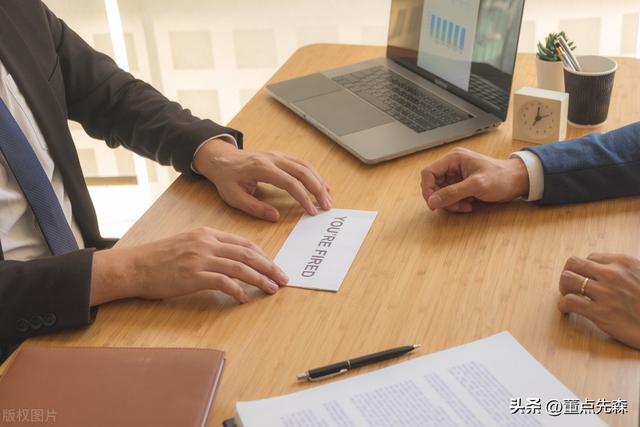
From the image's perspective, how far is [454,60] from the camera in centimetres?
Result: 154

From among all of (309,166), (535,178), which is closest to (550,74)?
(535,178)

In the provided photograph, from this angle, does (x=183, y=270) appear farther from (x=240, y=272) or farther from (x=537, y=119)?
(x=537, y=119)

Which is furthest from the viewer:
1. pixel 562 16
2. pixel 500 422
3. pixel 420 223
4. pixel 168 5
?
pixel 168 5

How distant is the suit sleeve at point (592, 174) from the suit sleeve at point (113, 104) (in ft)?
1.83

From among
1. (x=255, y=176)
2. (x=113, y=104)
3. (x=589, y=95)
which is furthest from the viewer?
(x=113, y=104)

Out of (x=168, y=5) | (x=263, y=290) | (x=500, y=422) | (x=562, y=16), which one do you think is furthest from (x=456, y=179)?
(x=168, y=5)

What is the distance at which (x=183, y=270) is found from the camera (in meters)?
1.07

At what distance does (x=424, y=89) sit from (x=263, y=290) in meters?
0.69

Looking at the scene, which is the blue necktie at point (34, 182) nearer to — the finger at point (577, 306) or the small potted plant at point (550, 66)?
the finger at point (577, 306)

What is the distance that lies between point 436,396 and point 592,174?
54cm

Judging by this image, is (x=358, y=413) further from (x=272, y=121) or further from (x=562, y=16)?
(x=562, y=16)

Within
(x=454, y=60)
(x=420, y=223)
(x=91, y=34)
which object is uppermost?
(x=454, y=60)

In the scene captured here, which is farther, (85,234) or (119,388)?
(85,234)

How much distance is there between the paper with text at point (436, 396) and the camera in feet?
2.77
